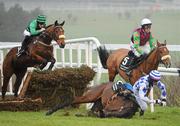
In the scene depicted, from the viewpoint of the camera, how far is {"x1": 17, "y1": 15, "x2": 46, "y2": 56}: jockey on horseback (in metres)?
13.0

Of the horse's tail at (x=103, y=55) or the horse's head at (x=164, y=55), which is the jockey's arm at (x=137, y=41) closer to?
the horse's head at (x=164, y=55)

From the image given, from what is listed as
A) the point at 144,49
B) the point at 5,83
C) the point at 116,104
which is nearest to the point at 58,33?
the point at 5,83

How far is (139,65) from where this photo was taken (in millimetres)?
12133

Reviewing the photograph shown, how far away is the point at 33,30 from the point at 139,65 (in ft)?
8.33

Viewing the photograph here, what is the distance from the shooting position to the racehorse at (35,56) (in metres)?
12.9

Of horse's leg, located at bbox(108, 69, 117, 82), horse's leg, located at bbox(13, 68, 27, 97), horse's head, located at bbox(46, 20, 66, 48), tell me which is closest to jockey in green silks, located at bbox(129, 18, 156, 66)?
horse's leg, located at bbox(108, 69, 117, 82)

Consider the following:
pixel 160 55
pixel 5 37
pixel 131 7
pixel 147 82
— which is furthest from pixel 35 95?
pixel 131 7

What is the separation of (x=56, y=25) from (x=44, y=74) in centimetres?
143

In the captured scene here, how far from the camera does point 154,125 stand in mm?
8531

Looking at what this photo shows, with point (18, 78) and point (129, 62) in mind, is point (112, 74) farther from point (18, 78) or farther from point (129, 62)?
point (18, 78)

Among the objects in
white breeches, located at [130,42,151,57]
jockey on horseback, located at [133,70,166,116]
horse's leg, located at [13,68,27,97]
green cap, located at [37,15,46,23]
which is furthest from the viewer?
green cap, located at [37,15,46,23]

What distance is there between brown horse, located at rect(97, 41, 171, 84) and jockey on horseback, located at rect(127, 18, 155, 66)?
0.34 meters

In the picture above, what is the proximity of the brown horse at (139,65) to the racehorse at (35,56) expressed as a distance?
3.65ft

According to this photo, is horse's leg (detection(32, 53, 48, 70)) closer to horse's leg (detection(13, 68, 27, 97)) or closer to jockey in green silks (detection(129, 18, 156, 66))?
horse's leg (detection(13, 68, 27, 97))
